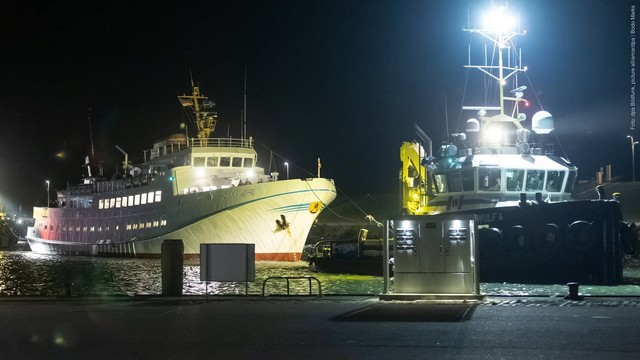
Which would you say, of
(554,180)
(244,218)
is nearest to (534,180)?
(554,180)

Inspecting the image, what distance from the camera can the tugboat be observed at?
24.1 meters

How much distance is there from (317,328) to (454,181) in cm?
1576

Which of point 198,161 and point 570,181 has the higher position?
point 198,161

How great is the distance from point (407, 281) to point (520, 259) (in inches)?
328

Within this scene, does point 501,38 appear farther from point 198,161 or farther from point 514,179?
point 198,161

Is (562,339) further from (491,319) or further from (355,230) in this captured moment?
(355,230)

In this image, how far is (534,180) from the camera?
89.9ft

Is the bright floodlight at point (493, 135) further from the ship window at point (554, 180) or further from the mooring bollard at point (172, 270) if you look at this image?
the mooring bollard at point (172, 270)

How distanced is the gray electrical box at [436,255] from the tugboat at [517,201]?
7385 millimetres

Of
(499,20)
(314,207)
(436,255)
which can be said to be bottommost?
(436,255)

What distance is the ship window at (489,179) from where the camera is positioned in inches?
1066

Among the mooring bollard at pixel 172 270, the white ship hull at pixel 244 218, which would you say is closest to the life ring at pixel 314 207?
the white ship hull at pixel 244 218

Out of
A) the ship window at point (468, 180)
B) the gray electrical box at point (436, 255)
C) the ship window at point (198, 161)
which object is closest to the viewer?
the gray electrical box at point (436, 255)

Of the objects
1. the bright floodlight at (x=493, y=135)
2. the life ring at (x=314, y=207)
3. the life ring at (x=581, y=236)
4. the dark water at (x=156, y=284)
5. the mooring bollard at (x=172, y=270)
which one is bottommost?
the dark water at (x=156, y=284)
